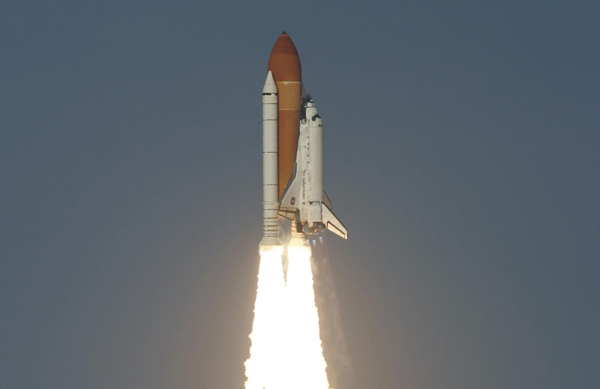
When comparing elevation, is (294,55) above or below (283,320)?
above

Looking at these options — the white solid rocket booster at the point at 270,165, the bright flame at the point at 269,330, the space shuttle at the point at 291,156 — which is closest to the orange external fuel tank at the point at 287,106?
the space shuttle at the point at 291,156

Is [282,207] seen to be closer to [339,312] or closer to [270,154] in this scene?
[270,154]

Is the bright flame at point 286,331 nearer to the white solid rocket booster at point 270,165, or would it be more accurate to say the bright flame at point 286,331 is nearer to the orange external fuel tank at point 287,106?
the white solid rocket booster at point 270,165

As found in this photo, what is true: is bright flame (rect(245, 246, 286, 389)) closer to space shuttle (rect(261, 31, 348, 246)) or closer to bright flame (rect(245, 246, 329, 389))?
bright flame (rect(245, 246, 329, 389))

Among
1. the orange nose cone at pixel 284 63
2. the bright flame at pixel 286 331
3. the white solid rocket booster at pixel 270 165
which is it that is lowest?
the bright flame at pixel 286 331

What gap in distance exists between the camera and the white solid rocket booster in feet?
238

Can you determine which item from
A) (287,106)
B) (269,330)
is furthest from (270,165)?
(269,330)

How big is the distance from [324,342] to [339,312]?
2.61 m

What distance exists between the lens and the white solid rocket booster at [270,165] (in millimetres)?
72625

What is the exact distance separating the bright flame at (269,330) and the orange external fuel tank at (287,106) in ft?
7.02

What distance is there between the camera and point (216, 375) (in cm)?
8419

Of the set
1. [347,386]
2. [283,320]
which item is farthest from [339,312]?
[283,320]

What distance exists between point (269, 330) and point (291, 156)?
4999 millimetres

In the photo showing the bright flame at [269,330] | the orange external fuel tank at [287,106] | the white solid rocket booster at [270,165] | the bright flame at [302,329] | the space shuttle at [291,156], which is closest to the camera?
the space shuttle at [291,156]
